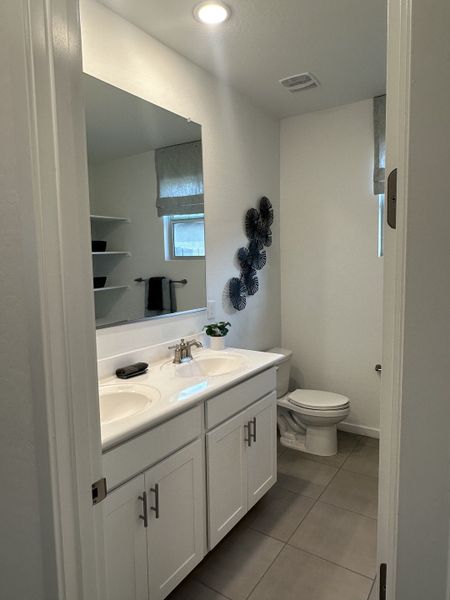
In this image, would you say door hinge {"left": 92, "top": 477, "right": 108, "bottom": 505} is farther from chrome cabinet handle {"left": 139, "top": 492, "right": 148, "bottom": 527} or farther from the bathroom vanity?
chrome cabinet handle {"left": 139, "top": 492, "right": 148, "bottom": 527}

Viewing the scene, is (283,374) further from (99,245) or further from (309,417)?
(99,245)

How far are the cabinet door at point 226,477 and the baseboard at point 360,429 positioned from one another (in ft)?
5.12

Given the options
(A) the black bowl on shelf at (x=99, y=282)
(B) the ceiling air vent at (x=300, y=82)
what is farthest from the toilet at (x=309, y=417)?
(B) the ceiling air vent at (x=300, y=82)

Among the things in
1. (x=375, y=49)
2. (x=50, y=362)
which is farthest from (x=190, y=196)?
(x=50, y=362)

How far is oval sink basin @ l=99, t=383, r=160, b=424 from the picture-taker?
1643 millimetres

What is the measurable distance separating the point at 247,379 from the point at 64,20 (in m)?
1.58

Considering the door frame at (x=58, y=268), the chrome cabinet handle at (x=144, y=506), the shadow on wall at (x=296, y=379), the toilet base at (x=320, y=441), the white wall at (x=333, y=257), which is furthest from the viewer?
the shadow on wall at (x=296, y=379)

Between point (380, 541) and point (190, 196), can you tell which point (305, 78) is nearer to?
point (190, 196)

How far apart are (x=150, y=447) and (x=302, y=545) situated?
3.68ft

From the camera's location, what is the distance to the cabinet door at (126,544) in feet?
4.17

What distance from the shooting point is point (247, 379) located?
194 cm

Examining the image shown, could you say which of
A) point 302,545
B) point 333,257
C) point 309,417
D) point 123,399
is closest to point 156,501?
point 123,399

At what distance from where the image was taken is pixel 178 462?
1538 mm

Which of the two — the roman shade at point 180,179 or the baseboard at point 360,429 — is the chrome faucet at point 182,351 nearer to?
the roman shade at point 180,179
